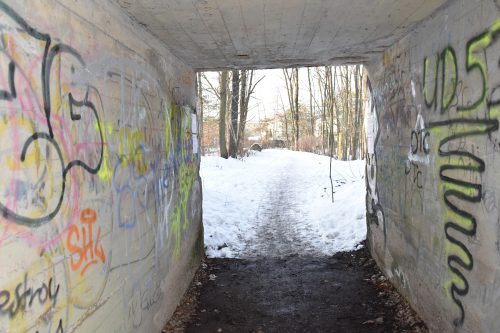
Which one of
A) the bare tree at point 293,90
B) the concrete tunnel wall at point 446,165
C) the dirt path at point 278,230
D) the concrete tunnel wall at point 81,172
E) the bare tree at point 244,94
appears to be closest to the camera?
the concrete tunnel wall at point 81,172

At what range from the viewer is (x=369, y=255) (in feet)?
22.2

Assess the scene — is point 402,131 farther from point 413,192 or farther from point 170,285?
point 170,285

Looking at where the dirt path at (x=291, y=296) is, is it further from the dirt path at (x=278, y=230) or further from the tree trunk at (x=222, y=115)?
the tree trunk at (x=222, y=115)

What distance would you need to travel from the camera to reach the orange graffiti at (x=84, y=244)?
8.15ft

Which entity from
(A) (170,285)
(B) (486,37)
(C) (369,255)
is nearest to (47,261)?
(A) (170,285)

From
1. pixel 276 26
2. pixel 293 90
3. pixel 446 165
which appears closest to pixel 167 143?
pixel 276 26

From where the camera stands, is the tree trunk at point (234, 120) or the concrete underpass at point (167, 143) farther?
the tree trunk at point (234, 120)

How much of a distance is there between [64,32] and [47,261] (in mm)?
1338

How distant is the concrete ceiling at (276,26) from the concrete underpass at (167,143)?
0.09 feet

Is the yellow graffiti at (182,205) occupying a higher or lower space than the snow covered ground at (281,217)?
higher

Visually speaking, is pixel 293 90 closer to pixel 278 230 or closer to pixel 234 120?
pixel 234 120

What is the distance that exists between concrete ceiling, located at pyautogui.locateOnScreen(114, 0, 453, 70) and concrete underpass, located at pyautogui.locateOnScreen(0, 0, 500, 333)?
0.03 metres

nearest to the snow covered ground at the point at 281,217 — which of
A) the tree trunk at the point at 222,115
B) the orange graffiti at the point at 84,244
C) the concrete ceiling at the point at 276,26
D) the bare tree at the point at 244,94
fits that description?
the concrete ceiling at the point at 276,26

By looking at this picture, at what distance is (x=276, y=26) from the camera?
14.0 feet
